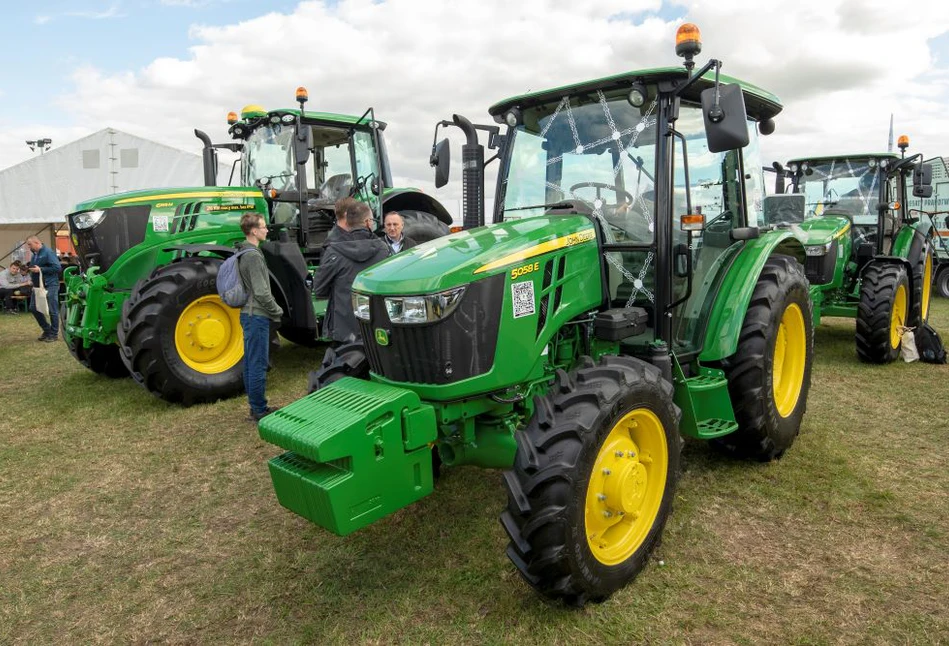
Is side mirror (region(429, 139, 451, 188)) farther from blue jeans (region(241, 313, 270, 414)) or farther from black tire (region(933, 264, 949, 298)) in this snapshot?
black tire (region(933, 264, 949, 298))

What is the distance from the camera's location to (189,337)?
19.8ft

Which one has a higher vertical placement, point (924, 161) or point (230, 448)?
point (924, 161)

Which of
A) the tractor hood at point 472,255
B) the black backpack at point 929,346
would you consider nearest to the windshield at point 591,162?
the tractor hood at point 472,255

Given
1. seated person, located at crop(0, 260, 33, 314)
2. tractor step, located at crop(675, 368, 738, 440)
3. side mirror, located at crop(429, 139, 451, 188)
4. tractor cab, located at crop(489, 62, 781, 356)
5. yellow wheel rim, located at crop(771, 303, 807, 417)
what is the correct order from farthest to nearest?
seated person, located at crop(0, 260, 33, 314) < yellow wheel rim, located at crop(771, 303, 807, 417) < side mirror, located at crop(429, 139, 451, 188) < tractor step, located at crop(675, 368, 738, 440) < tractor cab, located at crop(489, 62, 781, 356)

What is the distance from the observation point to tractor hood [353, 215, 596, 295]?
285 cm

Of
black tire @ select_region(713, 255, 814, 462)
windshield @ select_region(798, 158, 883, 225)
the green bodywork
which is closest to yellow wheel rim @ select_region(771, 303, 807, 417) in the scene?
black tire @ select_region(713, 255, 814, 462)

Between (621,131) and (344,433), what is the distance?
7.07 ft

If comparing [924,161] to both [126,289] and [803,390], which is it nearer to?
[803,390]

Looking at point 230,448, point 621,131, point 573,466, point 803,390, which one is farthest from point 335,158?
point 573,466

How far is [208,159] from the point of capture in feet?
25.9

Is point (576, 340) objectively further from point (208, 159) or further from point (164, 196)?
point (208, 159)

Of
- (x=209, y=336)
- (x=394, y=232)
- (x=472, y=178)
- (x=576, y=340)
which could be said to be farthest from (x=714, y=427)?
(x=209, y=336)

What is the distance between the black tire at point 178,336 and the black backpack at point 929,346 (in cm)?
686

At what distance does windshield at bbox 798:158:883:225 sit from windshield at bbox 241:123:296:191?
587cm
